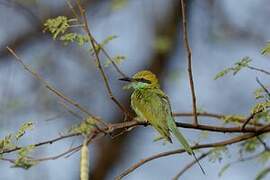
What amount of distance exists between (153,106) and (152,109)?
0.01 m

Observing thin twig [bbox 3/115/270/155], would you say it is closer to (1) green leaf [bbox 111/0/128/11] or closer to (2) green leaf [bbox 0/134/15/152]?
(2) green leaf [bbox 0/134/15/152]

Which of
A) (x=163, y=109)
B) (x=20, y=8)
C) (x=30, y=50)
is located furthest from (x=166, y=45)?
(x=163, y=109)

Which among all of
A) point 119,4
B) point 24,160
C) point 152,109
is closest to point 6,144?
point 24,160

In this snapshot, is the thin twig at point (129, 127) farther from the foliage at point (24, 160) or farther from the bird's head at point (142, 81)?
the bird's head at point (142, 81)

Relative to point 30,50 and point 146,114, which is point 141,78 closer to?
point 146,114

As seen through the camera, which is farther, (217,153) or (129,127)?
(217,153)

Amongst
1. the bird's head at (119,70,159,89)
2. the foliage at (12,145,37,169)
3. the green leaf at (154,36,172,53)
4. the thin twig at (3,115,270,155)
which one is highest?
the green leaf at (154,36,172,53)

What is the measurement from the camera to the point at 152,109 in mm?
1941

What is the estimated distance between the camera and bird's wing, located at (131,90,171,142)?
187cm

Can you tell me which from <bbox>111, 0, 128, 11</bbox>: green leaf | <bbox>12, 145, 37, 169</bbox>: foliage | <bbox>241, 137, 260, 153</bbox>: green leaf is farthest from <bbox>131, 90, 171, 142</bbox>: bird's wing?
<bbox>111, 0, 128, 11</bbox>: green leaf

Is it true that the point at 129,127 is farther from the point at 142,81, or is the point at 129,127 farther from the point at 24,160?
the point at 142,81

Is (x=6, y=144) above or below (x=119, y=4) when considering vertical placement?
below

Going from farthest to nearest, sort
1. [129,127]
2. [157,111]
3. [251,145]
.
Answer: [251,145] < [157,111] < [129,127]

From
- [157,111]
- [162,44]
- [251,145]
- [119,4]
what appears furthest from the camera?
[162,44]
